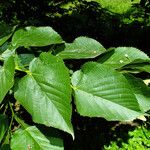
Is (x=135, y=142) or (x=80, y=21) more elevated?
(x=80, y=21)

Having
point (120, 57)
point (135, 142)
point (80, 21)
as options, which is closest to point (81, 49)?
point (120, 57)

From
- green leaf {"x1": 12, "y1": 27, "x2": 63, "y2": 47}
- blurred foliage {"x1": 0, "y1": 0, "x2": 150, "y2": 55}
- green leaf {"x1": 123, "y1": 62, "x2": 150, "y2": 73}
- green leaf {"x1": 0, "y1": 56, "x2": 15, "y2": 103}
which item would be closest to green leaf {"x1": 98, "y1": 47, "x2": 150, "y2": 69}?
green leaf {"x1": 123, "y1": 62, "x2": 150, "y2": 73}

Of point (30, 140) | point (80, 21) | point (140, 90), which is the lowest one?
point (80, 21)

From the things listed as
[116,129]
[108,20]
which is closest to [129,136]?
[116,129]

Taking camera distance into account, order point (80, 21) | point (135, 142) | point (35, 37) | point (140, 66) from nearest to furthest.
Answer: point (140, 66) → point (35, 37) → point (135, 142) → point (80, 21)

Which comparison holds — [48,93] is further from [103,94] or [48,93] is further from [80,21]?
[80,21]

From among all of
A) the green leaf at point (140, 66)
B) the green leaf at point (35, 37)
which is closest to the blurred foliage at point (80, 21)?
the green leaf at point (35, 37)
